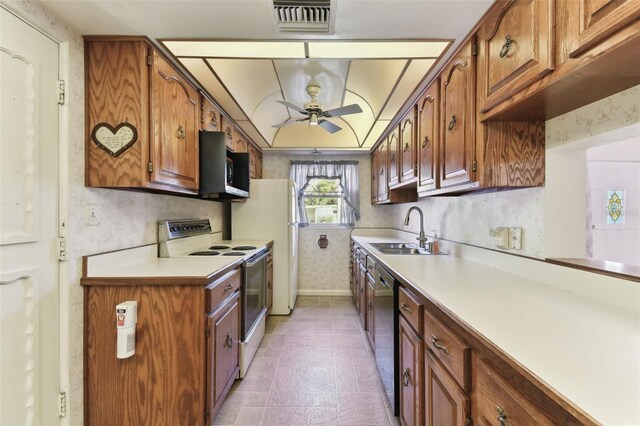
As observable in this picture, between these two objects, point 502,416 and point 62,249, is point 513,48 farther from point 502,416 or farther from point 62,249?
point 62,249

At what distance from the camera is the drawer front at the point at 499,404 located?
658 millimetres

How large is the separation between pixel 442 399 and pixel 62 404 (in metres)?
1.79

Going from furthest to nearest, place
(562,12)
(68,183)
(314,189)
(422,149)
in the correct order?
(314,189)
(422,149)
(68,183)
(562,12)

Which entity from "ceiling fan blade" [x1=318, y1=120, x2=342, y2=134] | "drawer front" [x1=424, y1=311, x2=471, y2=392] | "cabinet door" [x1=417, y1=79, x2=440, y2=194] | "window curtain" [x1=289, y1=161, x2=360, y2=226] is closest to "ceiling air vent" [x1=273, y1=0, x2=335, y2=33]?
"cabinet door" [x1=417, y1=79, x2=440, y2=194]

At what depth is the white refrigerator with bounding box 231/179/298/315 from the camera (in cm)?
357

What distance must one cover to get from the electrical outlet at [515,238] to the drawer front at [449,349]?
734 mm

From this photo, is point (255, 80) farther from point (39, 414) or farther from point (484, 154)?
point (39, 414)

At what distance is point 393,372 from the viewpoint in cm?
177

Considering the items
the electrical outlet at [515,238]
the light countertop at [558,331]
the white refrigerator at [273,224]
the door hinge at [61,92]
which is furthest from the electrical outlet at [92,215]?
the electrical outlet at [515,238]

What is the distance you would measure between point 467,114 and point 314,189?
10.6ft

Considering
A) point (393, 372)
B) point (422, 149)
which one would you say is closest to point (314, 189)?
point (422, 149)

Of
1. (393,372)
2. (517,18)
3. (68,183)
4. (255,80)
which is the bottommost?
(393,372)

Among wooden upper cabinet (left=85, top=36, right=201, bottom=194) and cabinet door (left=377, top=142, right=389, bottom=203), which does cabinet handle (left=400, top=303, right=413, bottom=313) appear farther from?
cabinet door (left=377, top=142, right=389, bottom=203)

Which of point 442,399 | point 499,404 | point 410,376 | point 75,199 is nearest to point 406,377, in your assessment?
point 410,376
